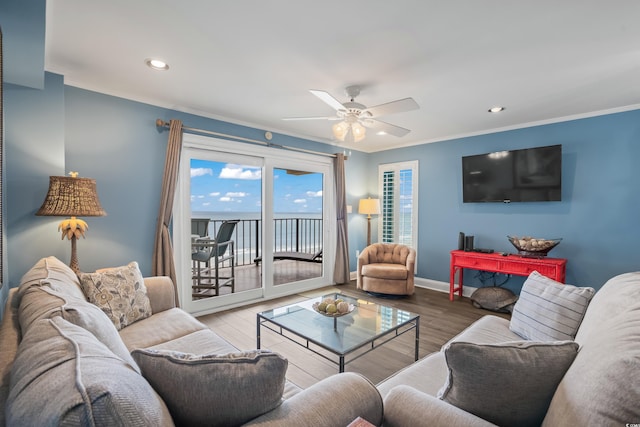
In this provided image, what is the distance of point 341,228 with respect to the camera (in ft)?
16.7

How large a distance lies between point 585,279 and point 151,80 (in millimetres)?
5263

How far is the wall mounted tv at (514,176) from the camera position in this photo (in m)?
3.65

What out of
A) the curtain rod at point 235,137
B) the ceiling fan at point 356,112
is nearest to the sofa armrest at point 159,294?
the curtain rod at point 235,137

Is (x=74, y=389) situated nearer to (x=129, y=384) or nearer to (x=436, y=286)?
(x=129, y=384)

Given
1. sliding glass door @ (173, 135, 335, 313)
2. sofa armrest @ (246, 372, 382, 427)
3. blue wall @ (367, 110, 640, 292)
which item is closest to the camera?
sofa armrest @ (246, 372, 382, 427)

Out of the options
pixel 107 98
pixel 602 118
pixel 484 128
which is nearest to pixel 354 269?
pixel 484 128

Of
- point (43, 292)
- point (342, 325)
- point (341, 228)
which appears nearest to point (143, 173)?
point (43, 292)

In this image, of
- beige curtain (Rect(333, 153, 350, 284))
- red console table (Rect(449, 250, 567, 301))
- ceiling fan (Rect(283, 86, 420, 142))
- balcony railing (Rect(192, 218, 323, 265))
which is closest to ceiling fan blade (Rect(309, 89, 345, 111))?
ceiling fan (Rect(283, 86, 420, 142))

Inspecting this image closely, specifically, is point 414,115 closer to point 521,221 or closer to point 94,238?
point 521,221

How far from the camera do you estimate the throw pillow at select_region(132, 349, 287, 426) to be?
82 cm

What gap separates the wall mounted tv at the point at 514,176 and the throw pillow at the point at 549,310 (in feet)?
7.31

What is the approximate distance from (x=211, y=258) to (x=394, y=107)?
2960 millimetres

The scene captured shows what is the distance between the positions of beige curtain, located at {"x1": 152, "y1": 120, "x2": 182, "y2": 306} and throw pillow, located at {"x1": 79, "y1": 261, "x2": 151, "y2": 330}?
96 cm

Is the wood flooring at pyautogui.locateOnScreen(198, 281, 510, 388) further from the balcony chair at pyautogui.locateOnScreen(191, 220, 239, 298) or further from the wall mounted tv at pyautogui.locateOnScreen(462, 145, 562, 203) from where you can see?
the wall mounted tv at pyautogui.locateOnScreen(462, 145, 562, 203)
